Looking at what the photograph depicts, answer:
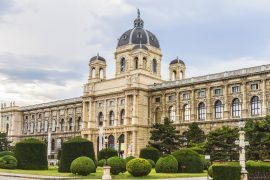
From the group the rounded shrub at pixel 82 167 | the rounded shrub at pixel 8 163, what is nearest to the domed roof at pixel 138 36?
the rounded shrub at pixel 8 163

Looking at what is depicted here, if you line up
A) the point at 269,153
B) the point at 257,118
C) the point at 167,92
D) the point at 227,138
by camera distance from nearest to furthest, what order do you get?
1. the point at 269,153
2. the point at 227,138
3. the point at 257,118
4. the point at 167,92

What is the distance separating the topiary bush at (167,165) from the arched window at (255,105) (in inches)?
1006

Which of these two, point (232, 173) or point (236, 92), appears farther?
point (236, 92)

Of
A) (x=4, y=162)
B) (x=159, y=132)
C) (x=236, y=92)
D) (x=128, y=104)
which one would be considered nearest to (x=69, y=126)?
(x=128, y=104)

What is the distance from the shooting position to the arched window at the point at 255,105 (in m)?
61.8

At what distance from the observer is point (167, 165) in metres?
39.8

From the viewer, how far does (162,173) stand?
3991 cm

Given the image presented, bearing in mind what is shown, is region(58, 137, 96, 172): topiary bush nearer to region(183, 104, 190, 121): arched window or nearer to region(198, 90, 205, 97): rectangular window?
region(198, 90, 205, 97): rectangular window

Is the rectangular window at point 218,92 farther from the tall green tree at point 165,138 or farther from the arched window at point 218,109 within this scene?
the tall green tree at point 165,138

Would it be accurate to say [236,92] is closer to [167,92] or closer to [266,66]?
[266,66]

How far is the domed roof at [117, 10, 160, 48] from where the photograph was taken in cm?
8400

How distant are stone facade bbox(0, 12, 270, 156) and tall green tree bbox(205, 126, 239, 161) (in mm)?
8229

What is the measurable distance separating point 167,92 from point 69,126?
27247mm

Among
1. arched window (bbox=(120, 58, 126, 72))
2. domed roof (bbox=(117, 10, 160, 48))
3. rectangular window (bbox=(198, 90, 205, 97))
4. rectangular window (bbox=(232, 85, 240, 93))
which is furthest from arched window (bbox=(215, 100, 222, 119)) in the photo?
arched window (bbox=(120, 58, 126, 72))
